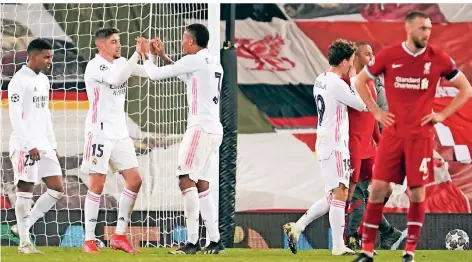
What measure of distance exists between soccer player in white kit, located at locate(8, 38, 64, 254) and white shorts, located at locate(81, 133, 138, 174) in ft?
1.78

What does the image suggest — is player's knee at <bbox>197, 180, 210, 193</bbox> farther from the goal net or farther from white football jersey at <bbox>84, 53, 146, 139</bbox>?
the goal net

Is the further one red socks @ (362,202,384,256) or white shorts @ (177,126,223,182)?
white shorts @ (177,126,223,182)

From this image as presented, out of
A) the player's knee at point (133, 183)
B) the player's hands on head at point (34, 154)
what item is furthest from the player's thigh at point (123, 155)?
the player's hands on head at point (34, 154)

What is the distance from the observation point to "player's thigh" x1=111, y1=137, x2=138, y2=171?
11.6 m

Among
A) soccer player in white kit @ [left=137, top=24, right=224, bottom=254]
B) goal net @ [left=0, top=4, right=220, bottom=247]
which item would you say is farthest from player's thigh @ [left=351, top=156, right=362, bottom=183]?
goal net @ [left=0, top=4, right=220, bottom=247]

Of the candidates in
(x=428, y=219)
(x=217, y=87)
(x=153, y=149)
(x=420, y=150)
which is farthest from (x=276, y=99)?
(x=420, y=150)

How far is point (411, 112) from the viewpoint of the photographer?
9.10 m

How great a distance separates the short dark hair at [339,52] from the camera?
1143 cm

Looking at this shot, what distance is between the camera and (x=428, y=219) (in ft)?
50.3

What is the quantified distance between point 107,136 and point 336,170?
2226 millimetres

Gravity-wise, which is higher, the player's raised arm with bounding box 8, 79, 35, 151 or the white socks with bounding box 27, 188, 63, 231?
the player's raised arm with bounding box 8, 79, 35, 151

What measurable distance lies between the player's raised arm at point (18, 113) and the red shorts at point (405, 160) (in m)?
4.08

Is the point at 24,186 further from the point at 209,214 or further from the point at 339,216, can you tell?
the point at 339,216

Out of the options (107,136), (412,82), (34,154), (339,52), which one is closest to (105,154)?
(107,136)
